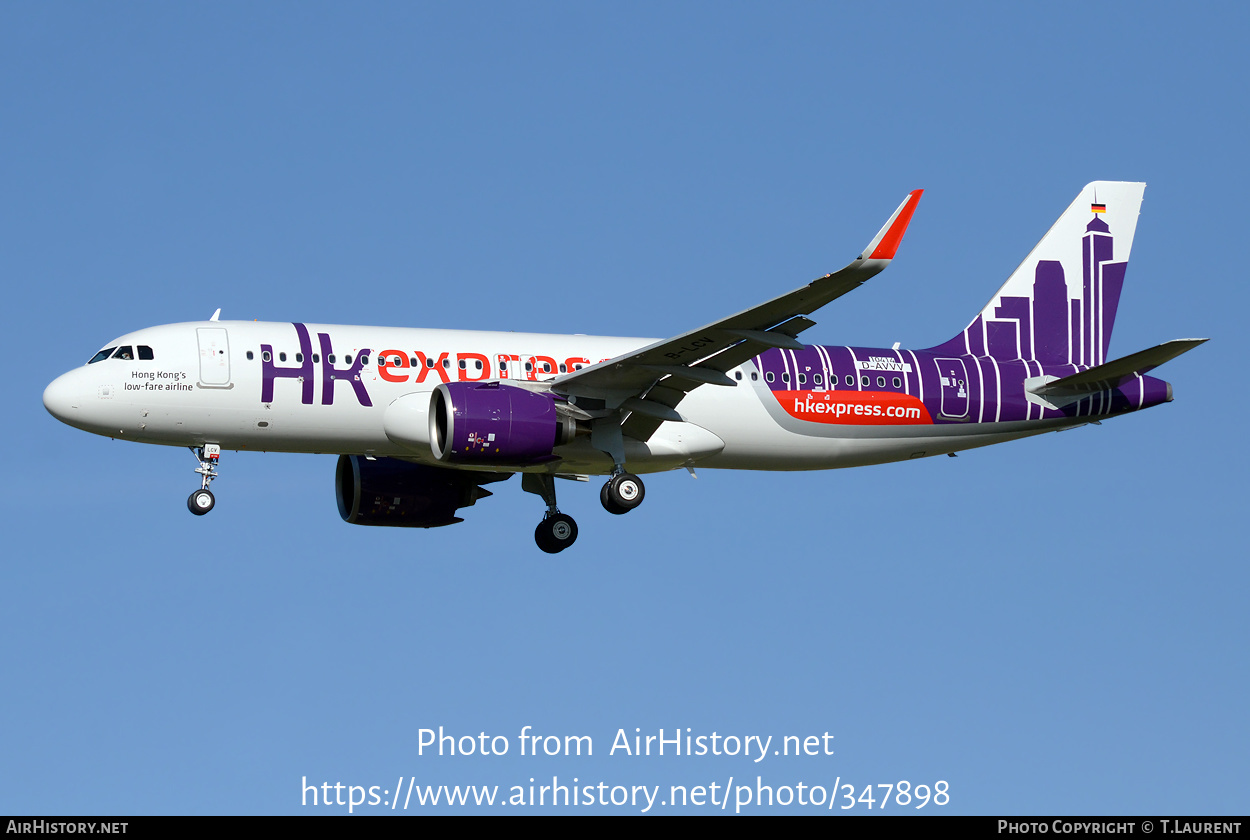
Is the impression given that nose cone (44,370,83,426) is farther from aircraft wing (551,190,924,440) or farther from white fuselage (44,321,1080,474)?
aircraft wing (551,190,924,440)

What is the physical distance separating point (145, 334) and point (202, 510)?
3909 mm

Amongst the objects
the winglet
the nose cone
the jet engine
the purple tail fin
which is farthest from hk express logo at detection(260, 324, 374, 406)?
the purple tail fin

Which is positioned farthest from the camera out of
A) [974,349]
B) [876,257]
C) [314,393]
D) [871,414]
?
[974,349]

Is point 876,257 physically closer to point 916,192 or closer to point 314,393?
point 916,192

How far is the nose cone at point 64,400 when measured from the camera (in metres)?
34.6

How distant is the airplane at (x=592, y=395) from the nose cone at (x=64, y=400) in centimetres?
5

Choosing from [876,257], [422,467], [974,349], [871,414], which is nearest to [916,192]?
[876,257]

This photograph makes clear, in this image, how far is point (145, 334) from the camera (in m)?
35.5

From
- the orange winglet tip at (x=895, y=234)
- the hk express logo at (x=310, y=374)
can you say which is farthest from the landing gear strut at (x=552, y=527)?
the orange winglet tip at (x=895, y=234)

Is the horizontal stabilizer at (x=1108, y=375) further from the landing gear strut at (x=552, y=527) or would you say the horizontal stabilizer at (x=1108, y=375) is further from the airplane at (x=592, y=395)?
the landing gear strut at (x=552, y=527)

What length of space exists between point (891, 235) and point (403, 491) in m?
15.1

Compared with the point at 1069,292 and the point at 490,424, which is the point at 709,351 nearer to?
the point at 490,424

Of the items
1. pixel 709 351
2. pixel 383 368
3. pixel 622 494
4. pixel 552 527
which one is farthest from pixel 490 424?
pixel 552 527

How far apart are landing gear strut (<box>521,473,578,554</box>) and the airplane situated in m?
0.05
